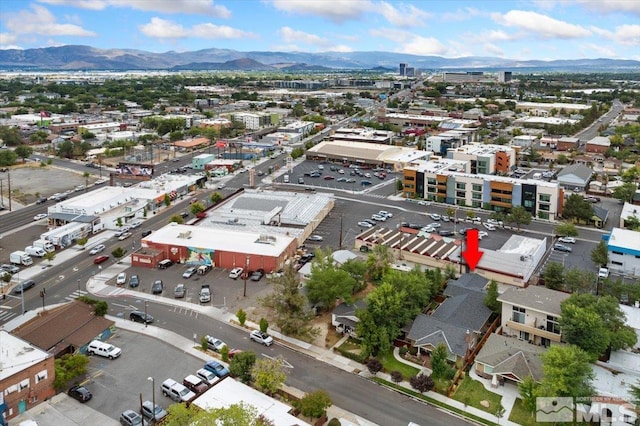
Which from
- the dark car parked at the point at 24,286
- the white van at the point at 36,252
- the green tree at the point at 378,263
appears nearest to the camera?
the dark car parked at the point at 24,286

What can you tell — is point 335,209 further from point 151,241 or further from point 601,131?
point 601,131

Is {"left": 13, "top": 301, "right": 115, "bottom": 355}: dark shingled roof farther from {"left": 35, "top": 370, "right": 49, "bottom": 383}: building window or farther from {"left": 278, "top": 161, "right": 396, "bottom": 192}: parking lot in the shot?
Answer: {"left": 278, "top": 161, "right": 396, "bottom": 192}: parking lot

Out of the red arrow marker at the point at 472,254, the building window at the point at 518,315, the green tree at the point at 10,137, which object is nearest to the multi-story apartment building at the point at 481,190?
the red arrow marker at the point at 472,254

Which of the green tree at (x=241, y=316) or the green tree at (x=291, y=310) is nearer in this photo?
the green tree at (x=291, y=310)

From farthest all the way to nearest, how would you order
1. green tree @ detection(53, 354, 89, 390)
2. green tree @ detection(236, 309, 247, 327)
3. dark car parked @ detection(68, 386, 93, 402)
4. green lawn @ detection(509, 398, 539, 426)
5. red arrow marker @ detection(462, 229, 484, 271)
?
1. red arrow marker @ detection(462, 229, 484, 271)
2. green tree @ detection(236, 309, 247, 327)
3. green tree @ detection(53, 354, 89, 390)
4. dark car parked @ detection(68, 386, 93, 402)
5. green lawn @ detection(509, 398, 539, 426)

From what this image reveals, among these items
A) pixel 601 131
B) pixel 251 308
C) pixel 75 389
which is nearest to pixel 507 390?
pixel 251 308

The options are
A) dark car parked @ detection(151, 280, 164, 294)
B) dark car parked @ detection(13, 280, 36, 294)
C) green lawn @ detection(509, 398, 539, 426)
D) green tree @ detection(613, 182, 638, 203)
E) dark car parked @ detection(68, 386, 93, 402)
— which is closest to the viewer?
green lawn @ detection(509, 398, 539, 426)

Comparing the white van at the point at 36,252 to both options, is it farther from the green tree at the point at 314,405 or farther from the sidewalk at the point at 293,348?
the green tree at the point at 314,405

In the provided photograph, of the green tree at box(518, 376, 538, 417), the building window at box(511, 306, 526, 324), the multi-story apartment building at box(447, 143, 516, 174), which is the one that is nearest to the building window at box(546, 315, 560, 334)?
the building window at box(511, 306, 526, 324)

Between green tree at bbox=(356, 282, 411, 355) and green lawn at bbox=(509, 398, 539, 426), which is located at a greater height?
green tree at bbox=(356, 282, 411, 355)
